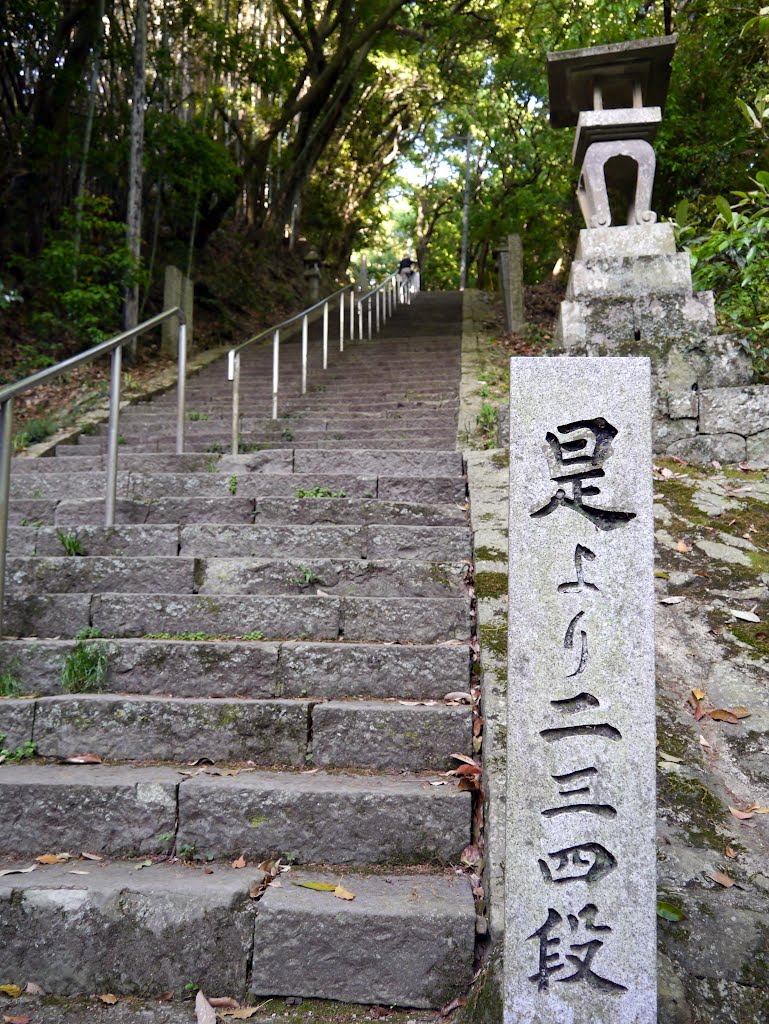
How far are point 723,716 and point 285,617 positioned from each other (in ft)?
5.75

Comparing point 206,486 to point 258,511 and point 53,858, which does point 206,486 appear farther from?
point 53,858

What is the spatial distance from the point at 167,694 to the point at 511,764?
1704 mm

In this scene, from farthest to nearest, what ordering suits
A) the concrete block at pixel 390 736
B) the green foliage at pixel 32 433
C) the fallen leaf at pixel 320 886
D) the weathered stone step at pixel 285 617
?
1. the green foliage at pixel 32 433
2. the weathered stone step at pixel 285 617
3. the concrete block at pixel 390 736
4. the fallen leaf at pixel 320 886

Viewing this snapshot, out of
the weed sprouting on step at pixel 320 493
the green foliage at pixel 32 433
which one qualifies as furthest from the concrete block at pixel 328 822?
the green foliage at pixel 32 433

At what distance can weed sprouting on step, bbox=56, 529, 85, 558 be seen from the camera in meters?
3.99

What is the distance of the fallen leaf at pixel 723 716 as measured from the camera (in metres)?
2.74

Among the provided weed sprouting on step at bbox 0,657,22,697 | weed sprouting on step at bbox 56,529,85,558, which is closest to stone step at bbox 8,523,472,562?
weed sprouting on step at bbox 56,529,85,558

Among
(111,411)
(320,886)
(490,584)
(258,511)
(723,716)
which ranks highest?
(111,411)

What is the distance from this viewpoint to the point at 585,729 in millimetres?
1815

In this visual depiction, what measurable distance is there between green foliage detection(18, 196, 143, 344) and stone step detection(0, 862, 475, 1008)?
721 cm

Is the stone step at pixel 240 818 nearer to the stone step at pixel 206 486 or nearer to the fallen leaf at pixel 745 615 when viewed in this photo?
the fallen leaf at pixel 745 615

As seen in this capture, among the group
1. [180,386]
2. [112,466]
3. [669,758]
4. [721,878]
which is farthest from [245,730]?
[180,386]

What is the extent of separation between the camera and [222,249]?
14477 mm

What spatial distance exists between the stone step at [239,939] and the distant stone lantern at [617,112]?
5.09 metres
